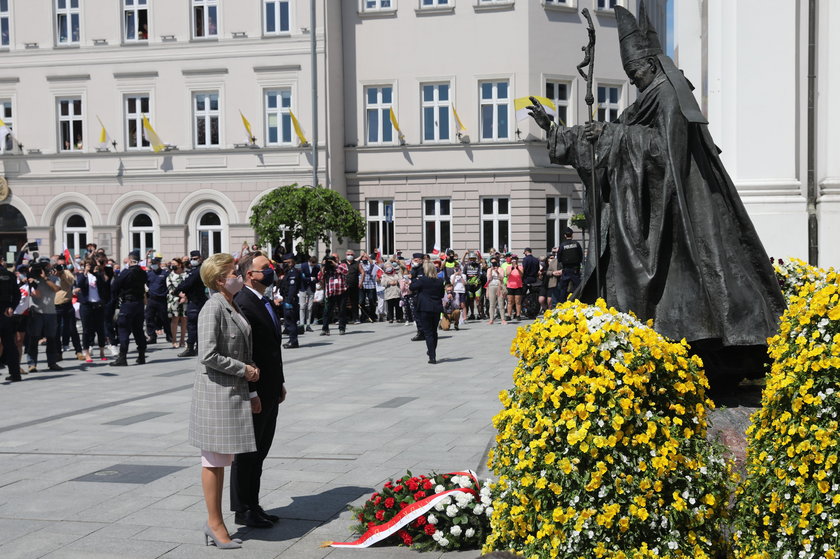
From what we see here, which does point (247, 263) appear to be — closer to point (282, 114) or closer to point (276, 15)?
point (282, 114)

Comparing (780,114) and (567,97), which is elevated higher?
(567,97)

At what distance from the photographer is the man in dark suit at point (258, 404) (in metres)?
6.61

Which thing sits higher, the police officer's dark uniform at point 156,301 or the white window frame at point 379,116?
the white window frame at point 379,116

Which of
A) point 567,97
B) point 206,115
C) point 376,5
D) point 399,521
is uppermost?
point 376,5

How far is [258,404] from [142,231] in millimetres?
33447

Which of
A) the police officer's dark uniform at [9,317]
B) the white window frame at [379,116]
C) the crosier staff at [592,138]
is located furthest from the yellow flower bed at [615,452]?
the white window frame at [379,116]

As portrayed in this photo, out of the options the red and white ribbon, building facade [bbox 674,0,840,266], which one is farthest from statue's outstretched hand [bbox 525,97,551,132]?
building facade [bbox 674,0,840,266]

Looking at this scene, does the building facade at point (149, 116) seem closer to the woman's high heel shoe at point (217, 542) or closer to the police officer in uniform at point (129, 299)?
the police officer in uniform at point (129, 299)

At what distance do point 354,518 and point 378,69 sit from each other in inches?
1288

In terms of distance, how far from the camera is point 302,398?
12.9 meters

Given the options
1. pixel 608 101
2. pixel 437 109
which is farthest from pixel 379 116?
pixel 608 101

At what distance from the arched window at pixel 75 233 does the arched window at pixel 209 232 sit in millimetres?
4779

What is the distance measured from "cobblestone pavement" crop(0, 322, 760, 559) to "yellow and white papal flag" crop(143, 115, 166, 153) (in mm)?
21706

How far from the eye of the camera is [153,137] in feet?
123
